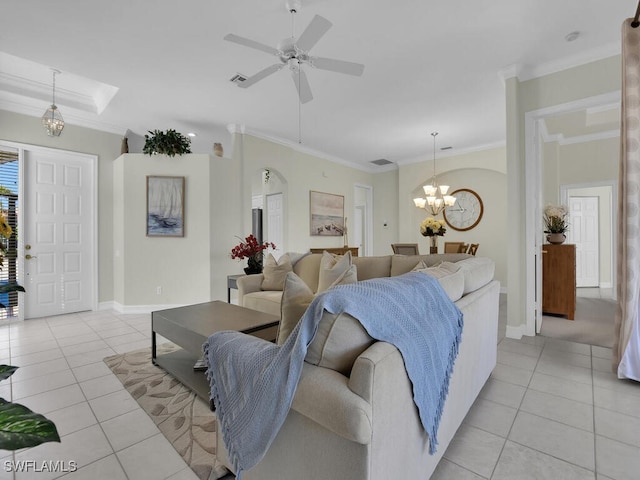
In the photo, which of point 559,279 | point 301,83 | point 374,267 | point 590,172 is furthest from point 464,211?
point 301,83

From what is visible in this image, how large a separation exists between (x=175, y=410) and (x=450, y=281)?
1.93 meters

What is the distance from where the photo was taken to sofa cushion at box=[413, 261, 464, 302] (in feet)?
5.52

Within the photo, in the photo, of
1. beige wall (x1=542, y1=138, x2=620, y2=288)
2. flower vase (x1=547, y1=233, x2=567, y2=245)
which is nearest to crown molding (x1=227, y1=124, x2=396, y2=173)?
beige wall (x1=542, y1=138, x2=620, y2=288)

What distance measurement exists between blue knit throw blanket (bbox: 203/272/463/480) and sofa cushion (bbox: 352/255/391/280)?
1756mm

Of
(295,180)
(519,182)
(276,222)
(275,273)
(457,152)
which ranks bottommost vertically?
(275,273)

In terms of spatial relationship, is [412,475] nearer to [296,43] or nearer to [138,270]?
[296,43]

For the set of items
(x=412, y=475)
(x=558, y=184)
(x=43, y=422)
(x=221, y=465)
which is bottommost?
(x=221, y=465)

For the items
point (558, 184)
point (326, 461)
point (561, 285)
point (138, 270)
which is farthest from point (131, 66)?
point (558, 184)

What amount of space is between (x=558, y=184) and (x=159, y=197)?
22.5ft

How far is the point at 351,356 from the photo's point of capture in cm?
110

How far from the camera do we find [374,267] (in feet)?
10.7

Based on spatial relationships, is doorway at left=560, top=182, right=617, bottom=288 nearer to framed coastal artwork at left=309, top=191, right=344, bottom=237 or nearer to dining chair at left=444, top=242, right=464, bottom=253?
dining chair at left=444, top=242, right=464, bottom=253

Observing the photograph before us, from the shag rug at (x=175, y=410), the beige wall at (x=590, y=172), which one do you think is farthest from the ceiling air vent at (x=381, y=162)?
the shag rug at (x=175, y=410)

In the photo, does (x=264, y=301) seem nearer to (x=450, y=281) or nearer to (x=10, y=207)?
(x=450, y=281)
